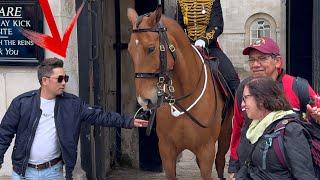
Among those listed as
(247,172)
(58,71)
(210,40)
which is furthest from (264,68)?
(210,40)

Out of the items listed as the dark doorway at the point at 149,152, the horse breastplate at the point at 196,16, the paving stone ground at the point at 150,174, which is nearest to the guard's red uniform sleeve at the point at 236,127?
the horse breastplate at the point at 196,16

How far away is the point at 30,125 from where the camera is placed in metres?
4.57

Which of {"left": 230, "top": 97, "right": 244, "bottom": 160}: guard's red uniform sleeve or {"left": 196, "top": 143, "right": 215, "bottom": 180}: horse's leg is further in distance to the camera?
{"left": 196, "top": 143, "right": 215, "bottom": 180}: horse's leg

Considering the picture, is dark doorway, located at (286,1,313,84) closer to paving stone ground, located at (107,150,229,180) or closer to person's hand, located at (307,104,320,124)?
paving stone ground, located at (107,150,229,180)

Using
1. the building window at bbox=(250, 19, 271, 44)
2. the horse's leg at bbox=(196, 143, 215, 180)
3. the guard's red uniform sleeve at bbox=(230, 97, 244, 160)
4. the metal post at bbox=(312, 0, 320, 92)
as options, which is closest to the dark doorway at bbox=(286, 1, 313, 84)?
the metal post at bbox=(312, 0, 320, 92)

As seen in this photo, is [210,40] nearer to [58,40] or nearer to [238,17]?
[58,40]

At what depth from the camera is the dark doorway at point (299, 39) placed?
9.47m

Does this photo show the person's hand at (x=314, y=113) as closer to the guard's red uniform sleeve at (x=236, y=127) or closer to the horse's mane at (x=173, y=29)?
the guard's red uniform sleeve at (x=236, y=127)

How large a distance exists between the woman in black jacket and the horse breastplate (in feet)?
9.07

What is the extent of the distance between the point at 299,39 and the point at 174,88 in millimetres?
5021

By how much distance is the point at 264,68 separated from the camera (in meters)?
3.97

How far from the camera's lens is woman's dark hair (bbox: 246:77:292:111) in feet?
10.7

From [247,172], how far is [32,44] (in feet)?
11.4

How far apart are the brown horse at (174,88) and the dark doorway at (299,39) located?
418 centimetres
